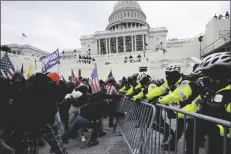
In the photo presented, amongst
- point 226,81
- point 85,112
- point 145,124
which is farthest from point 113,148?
point 226,81

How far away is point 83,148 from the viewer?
5383mm

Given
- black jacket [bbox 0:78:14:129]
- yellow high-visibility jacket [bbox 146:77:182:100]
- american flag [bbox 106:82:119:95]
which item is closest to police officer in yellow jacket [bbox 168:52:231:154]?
yellow high-visibility jacket [bbox 146:77:182:100]

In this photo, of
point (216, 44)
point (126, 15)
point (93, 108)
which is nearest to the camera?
point (93, 108)

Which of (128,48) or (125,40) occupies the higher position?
(125,40)

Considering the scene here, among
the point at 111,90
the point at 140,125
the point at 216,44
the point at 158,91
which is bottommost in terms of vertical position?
the point at 140,125

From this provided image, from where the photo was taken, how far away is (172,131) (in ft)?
10.8

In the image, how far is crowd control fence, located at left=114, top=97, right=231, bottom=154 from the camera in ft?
7.18

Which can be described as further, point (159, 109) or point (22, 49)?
point (22, 49)

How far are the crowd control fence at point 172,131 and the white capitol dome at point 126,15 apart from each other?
82315 mm

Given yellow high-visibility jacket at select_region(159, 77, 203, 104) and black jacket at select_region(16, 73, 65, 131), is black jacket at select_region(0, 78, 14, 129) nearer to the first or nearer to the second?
black jacket at select_region(16, 73, 65, 131)

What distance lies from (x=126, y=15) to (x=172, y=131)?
8462 cm

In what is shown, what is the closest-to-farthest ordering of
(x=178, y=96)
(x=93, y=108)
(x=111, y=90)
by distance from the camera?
1. (x=178, y=96)
2. (x=93, y=108)
3. (x=111, y=90)

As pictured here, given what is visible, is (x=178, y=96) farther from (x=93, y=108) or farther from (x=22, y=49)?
(x=22, y=49)

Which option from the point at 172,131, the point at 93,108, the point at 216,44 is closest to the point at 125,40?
the point at 216,44
